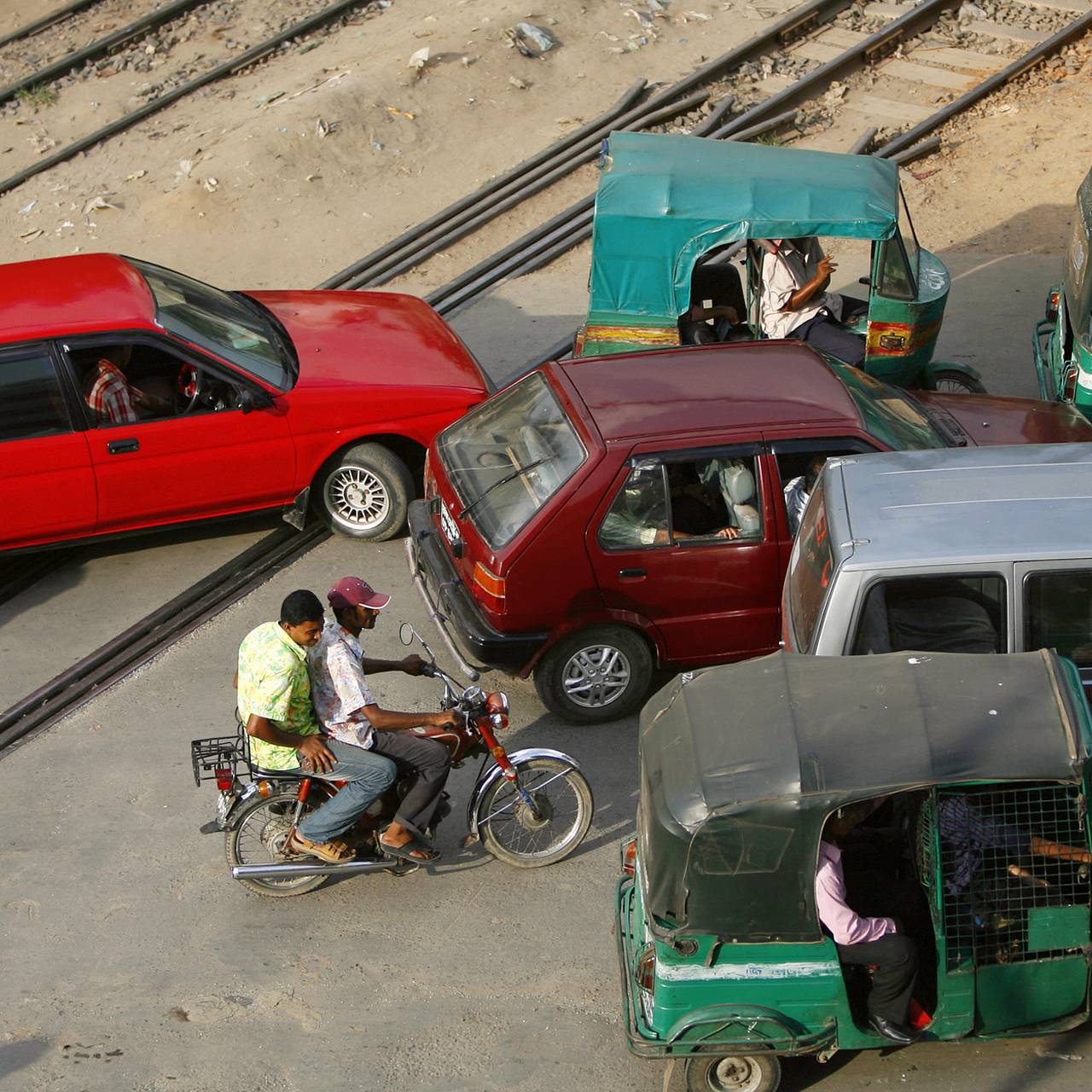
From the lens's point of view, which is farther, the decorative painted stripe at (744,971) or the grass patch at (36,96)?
the grass patch at (36,96)

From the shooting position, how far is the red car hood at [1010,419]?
7699mm

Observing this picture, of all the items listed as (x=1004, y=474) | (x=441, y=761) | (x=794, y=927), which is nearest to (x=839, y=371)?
(x=1004, y=474)

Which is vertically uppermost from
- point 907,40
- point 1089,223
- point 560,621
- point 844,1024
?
point 907,40

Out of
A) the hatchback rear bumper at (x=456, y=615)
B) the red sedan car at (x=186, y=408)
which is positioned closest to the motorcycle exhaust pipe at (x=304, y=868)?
the hatchback rear bumper at (x=456, y=615)

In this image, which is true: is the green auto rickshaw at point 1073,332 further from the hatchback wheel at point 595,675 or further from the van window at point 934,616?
the hatchback wheel at point 595,675

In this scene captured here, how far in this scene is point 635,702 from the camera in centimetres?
735

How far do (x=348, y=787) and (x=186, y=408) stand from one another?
3.61 metres

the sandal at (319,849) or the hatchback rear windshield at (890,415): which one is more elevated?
the hatchback rear windshield at (890,415)

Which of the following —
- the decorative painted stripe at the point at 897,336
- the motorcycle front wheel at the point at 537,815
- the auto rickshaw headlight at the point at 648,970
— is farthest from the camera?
the decorative painted stripe at the point at 897,336

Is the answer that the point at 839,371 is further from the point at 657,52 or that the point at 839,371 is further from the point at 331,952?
the point at 657,52

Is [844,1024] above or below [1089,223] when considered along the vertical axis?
below

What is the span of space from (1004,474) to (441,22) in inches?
472

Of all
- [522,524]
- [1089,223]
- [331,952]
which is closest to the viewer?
[331,952]

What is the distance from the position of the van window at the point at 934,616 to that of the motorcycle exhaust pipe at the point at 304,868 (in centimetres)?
236
